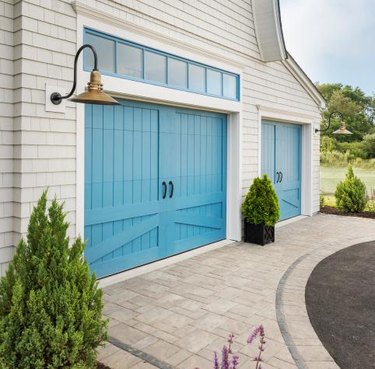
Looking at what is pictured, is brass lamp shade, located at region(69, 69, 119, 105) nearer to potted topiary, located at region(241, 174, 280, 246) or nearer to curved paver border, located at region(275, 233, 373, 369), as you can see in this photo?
curved paver border, located at region(275, 233, 373, 369)

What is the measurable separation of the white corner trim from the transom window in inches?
79.8

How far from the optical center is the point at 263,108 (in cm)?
721

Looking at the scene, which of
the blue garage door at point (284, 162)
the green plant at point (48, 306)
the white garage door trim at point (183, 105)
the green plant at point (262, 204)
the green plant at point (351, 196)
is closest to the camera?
the green plant at point (48, 306)

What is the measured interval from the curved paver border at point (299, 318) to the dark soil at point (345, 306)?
70 mm

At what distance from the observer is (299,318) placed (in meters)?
3.67

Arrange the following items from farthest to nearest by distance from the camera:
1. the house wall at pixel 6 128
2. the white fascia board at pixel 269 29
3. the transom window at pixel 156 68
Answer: the white fascia board at pixel 269 29 < the transom window at pixel 156 68 < the house wall at pixel 6 128

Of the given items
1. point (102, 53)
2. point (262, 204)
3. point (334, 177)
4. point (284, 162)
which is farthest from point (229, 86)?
point (334, 177)

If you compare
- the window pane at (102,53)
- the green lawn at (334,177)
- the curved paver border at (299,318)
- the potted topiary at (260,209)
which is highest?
the window pane at (102,53)

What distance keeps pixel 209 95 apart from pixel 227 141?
98 centimetres

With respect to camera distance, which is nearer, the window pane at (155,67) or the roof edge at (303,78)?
the window pane at (155,67)

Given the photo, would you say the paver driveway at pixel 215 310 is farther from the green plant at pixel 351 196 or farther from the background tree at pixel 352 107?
the background tree at pixel 352 107

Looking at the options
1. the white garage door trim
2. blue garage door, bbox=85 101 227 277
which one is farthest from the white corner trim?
blue garage door, bbox=85 101 227 277

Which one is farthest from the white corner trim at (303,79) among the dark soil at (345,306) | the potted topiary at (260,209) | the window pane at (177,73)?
the dark soil at (345,306)

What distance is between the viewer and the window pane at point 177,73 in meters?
5.26
